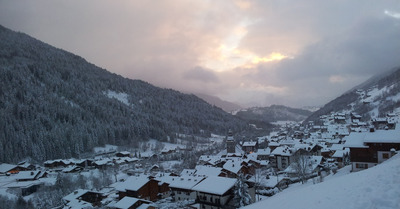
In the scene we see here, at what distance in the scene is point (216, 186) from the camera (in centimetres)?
3791

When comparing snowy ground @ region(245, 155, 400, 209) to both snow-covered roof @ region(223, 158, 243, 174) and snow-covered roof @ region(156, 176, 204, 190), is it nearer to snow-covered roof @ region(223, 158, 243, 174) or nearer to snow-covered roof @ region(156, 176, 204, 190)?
snow-covered roof @ region(156, 176, 204, 190)

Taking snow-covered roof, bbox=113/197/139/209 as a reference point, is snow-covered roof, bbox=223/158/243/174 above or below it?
above

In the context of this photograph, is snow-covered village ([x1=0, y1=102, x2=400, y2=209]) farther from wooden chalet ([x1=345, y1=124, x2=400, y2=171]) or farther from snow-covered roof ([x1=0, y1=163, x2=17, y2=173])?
snow-covered roof ([x1=0, y1=163, x2=17, y2=173])

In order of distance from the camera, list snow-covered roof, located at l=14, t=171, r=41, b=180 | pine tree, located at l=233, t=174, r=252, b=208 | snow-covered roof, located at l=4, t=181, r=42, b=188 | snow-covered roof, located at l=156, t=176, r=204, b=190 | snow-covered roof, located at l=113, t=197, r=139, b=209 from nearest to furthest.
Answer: pine tree, located at l=233, t=174, r=252, b=208
snow-covered roof, located at l=113, t=197, r=139, b=209
snow-covered roof, located at l=156, t=176, r=204, b=190
snow-covered roof, located at l=4, t=181, r=42, b=188
snow-covered roof, located at l=14, t=171, r=41, b=180

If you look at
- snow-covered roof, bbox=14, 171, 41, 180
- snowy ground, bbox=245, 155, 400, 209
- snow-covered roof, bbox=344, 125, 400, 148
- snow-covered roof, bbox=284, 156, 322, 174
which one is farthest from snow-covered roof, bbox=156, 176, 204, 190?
snow-covered roof, bbox=14, 171, 41, 180

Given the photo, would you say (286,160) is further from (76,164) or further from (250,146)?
(76,164)

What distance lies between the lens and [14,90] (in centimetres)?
14888

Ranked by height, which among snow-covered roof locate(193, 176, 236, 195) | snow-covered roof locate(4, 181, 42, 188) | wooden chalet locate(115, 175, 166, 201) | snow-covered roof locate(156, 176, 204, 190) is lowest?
snow-covered roof locate(4, 181, 42, 188)

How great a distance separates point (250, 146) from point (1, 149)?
3736 inches

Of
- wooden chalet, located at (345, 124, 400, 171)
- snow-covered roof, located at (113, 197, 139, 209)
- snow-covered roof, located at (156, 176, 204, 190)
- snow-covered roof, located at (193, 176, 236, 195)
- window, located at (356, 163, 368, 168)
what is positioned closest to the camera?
wooden chalet, located at (345, 124, 400, 171)

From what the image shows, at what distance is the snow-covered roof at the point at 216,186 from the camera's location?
36525mm

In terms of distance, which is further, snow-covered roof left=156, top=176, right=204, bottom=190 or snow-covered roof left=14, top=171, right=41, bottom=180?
snow-covered roof left=14, top=171, right=41, bottom=180

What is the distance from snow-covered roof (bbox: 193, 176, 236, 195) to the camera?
120 feet

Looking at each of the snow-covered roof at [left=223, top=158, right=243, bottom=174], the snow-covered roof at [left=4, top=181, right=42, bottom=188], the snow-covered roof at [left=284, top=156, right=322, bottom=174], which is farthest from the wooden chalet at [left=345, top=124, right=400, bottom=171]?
the snow-covered roof at [left=4, top=181, right=42, bottom=188]
